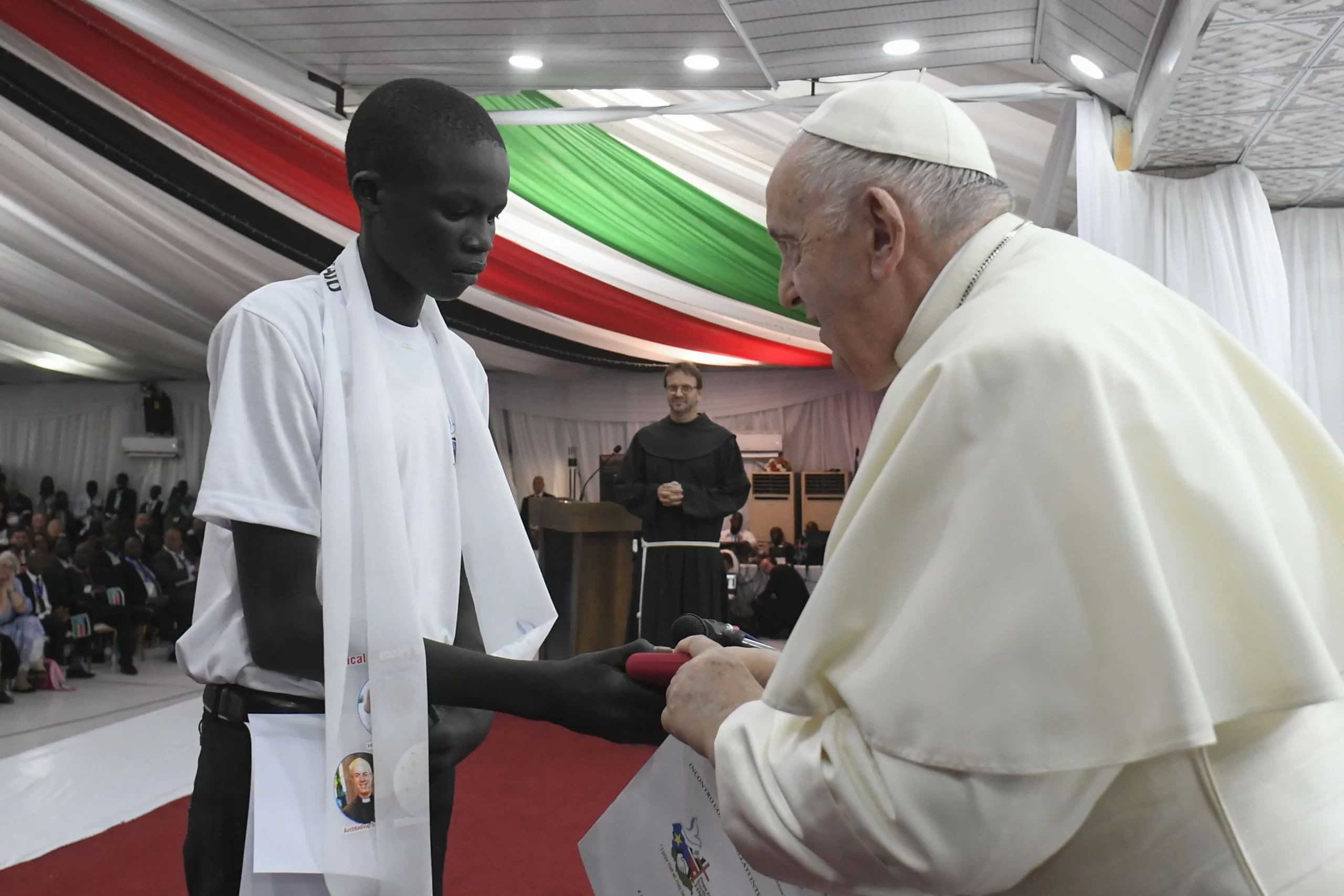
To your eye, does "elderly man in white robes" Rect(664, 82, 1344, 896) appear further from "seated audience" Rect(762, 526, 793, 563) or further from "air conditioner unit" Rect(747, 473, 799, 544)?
"air conditioner unit" Rect(747, 473, 799, 544)

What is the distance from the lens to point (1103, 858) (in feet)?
2.86

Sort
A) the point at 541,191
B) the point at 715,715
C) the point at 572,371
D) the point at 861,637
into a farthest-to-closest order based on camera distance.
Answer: the point at 572,371
the point at 541,191
the point at 715,715
the point at 861,637

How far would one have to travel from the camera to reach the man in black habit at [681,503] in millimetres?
5301

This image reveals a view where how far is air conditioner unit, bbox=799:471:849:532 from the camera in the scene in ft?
38.4

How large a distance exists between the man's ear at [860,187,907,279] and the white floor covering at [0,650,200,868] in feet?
13.2

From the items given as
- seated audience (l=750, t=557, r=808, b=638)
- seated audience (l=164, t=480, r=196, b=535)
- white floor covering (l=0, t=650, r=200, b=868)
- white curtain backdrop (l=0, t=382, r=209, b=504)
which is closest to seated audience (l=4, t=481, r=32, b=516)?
seated audience (l=164, t=480, r=196, b=535)

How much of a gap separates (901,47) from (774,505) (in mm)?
8420

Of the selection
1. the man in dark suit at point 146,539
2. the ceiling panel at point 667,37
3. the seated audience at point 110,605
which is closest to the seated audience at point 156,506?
the man in dark suit at point 146,539

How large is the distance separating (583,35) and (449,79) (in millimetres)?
764

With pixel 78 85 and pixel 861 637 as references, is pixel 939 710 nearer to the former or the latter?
pixel 861 637

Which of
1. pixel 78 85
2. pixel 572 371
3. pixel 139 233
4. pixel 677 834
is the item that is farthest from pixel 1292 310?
pixel 572 371

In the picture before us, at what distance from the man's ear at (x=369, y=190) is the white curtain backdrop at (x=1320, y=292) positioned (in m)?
4.38

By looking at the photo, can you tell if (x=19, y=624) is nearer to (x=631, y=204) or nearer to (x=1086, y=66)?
(x=631, y=204)

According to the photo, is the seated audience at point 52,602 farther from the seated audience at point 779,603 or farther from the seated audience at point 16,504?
the seated audience at point 779,603
